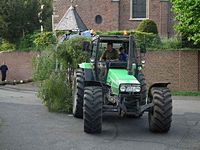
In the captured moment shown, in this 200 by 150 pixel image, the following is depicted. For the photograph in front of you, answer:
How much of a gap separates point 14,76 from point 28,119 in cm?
2582

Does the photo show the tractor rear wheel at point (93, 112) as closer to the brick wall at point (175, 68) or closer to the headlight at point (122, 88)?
the headlight at point (122, 88)

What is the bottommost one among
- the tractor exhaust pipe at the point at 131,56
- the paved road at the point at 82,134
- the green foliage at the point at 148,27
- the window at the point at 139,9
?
the paved road at the point at 82,134

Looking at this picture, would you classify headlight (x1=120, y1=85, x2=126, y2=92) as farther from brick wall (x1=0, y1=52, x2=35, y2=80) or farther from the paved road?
brick wall (x1=0, y1=52, x2=35, y2=80)

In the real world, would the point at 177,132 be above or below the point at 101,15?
below

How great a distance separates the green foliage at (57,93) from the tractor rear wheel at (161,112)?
500 cm

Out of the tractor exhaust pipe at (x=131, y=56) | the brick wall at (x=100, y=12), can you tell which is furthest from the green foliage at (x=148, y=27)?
the tractor exhaust pipe at (x=131, y=56)

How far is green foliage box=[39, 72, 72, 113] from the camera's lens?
1745 centimetres

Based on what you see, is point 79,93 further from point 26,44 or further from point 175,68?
point 26,44

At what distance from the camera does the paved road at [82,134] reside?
11086 millimetres

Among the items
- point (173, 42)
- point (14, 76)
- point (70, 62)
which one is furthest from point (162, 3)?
point (70, 62)

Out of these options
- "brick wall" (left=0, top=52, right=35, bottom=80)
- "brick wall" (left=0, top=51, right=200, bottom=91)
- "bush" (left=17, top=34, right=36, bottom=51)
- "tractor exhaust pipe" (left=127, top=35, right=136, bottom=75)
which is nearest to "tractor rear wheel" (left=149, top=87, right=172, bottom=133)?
"tractor exhaust pipe" (left=127, top=35, right=136, bottom=75)

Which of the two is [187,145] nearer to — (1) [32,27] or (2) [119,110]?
(2) [119,110]

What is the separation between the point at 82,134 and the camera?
1256 centimetres

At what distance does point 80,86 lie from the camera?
1465 cm
